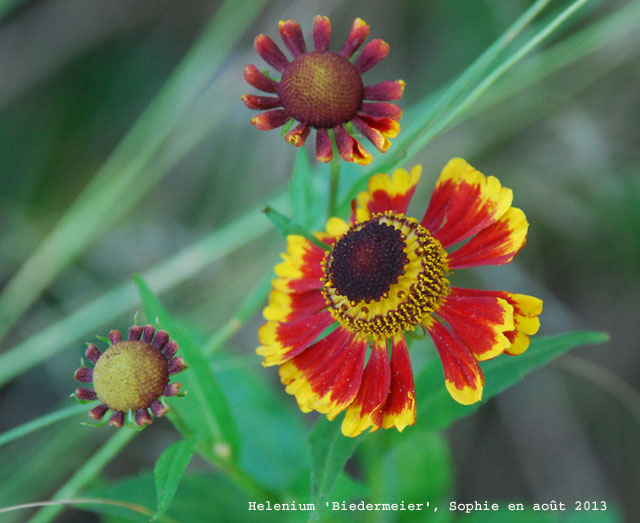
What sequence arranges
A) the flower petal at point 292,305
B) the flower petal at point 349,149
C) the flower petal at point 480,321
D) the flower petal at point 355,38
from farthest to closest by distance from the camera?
the flower petal at point 292,305, the flower petal at point 355,38, the flower petal at point 349,149, the flower petal at point 480,321

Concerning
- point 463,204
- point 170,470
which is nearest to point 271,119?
point 463,204

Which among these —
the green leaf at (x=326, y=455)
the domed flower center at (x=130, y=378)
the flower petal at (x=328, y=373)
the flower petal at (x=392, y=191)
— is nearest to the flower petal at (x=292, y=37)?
the flower petal at (x=392, y=191)

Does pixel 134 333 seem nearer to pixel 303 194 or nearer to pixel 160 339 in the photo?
pixel 160 339

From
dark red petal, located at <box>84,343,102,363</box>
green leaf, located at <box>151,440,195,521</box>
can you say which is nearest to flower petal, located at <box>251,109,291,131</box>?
dark red petal, located at <box>84,343,102,363</box>

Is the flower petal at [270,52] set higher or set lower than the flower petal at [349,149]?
higher

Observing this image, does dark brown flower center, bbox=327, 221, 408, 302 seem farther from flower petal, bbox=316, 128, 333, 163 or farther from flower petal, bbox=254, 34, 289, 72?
flower petal, bbox=254, 34, 289, 72

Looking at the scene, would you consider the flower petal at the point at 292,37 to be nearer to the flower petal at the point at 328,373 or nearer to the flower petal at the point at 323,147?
the flower petal at the point at 323,147
